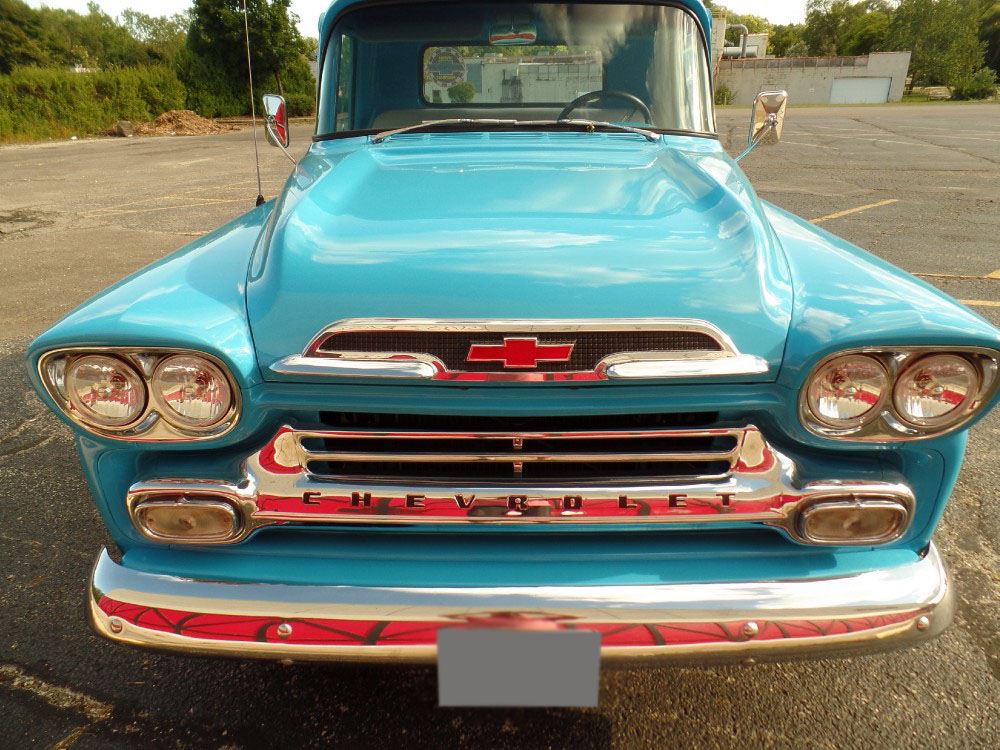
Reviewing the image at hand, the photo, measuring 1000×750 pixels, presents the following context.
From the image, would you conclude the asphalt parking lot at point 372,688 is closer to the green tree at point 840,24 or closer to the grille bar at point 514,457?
the grille bar at point 514,457

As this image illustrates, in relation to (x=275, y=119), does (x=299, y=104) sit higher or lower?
lower

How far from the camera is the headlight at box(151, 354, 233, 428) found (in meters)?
1.65

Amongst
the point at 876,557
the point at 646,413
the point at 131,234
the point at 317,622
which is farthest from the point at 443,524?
the point at 131,234

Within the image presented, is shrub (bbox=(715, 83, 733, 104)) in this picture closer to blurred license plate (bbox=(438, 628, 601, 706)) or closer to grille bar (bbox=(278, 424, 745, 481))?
grille bar (bbox=(278, 424, 745, 481))

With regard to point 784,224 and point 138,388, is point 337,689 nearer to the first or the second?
point 138,388

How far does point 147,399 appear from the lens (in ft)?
5.49

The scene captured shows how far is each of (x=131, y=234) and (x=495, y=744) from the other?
27.6 ft

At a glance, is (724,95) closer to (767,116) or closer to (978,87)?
(978,87)

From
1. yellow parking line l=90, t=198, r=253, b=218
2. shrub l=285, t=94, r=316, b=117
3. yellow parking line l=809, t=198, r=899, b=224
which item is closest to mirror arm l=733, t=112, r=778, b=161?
yellow parking line l=809, t=198, r=899, b=224

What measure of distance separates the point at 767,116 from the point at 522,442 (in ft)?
7.74

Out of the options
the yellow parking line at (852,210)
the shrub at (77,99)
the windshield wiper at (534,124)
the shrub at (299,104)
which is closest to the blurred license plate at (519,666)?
the windshield wiper at (534,124)

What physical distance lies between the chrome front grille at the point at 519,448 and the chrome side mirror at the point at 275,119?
2.28 meters

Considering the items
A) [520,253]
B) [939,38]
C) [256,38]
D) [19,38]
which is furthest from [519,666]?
[939,38]

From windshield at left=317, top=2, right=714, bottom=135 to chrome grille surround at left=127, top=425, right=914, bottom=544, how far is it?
5.16 feet
